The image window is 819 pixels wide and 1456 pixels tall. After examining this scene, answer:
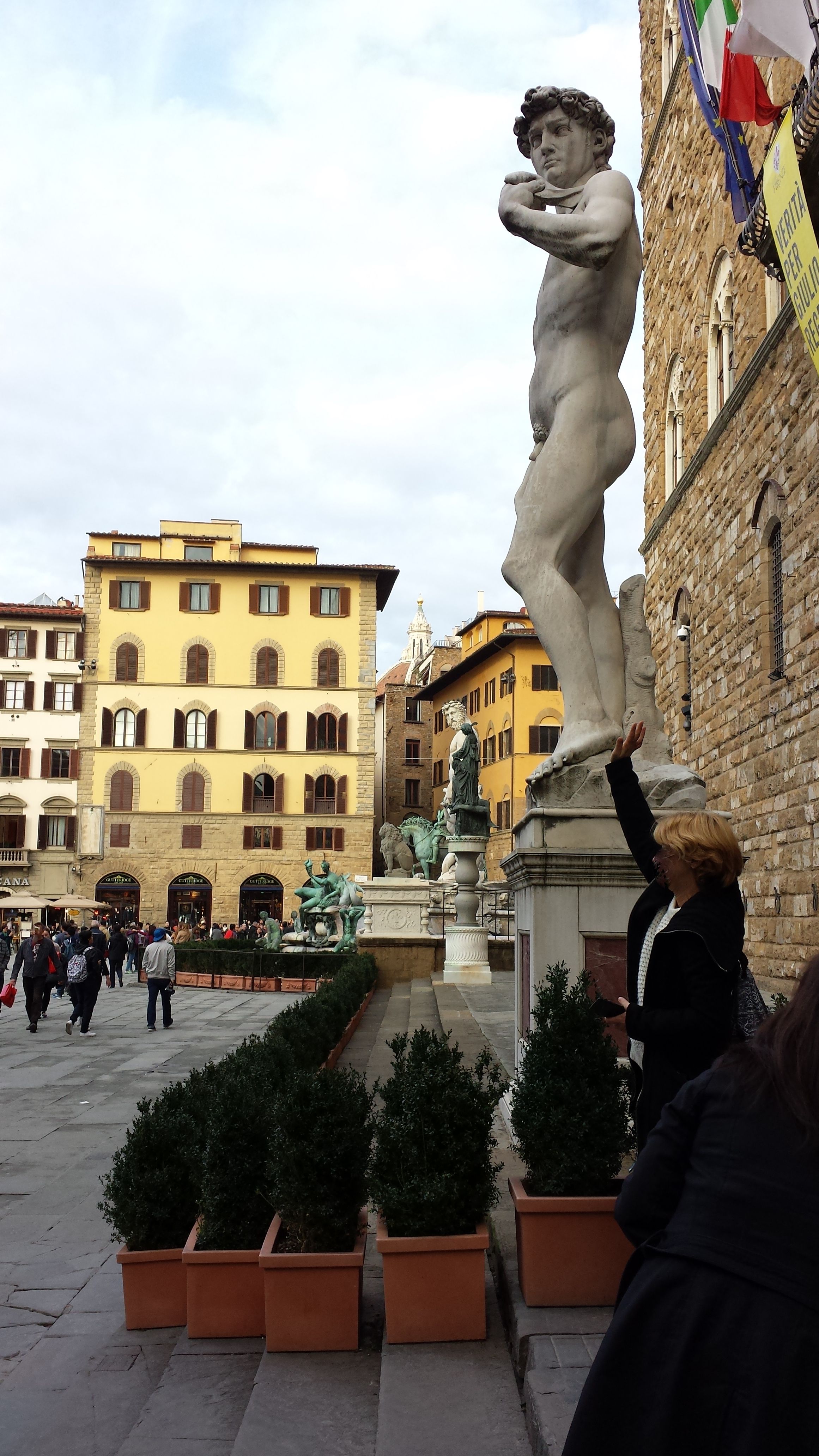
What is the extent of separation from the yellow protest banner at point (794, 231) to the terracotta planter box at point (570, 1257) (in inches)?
291

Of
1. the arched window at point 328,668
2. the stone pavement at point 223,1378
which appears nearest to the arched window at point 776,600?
the stone pavement at point 223,1378

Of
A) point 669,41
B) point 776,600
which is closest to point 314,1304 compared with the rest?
point 776,600

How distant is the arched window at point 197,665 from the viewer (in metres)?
52.7

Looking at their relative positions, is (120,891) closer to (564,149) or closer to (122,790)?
(122,790)

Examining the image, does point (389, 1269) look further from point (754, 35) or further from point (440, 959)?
point (440, 959)

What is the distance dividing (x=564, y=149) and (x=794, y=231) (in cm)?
527

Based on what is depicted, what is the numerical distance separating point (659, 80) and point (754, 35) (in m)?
13.4

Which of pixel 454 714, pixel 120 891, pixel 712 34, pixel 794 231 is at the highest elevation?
pixel 712 34

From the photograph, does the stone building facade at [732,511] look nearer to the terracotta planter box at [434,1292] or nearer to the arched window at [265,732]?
the terracotta planter box at [434,1292]

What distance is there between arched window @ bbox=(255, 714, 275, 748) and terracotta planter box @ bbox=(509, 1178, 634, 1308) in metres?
49.4

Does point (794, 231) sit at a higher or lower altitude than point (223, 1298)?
higher

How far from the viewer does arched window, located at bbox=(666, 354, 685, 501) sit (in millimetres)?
19750

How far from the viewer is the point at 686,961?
267cm

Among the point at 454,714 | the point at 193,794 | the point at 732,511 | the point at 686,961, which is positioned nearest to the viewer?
the point at 686,961
